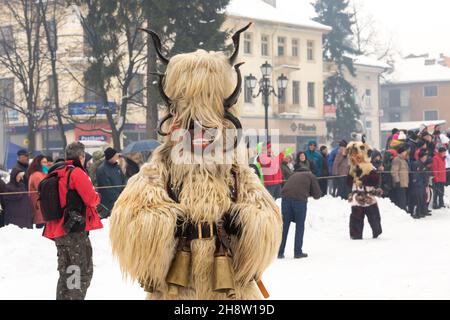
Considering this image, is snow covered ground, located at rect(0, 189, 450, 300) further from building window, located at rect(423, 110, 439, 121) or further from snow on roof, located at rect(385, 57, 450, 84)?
building window, located at rect(423, 110, 439, 121)

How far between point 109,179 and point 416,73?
72.3 metres

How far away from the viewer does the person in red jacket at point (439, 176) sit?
22369 millimetres

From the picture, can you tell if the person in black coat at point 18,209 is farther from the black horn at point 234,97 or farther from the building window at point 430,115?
the building window at point 430,115

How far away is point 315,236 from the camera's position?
16.5 metres

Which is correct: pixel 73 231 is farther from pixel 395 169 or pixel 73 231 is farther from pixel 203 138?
pixel 395 169

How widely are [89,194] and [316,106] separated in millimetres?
48133

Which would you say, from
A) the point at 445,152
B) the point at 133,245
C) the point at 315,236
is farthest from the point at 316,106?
the point at 133,245

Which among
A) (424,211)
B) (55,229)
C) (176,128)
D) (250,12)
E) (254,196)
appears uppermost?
(250,12)

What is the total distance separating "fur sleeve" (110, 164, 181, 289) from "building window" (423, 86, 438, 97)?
262 ft

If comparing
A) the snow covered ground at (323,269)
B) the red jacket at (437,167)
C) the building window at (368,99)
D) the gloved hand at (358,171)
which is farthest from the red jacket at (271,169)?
the building window at (368,99)

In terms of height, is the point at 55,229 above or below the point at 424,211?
above

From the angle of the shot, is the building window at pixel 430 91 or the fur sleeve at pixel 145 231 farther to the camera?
the building window at pixel 430 91

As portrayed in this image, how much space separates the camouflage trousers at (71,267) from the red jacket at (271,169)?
27.3 feet

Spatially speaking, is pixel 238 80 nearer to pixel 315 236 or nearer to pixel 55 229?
pixel 55 229
